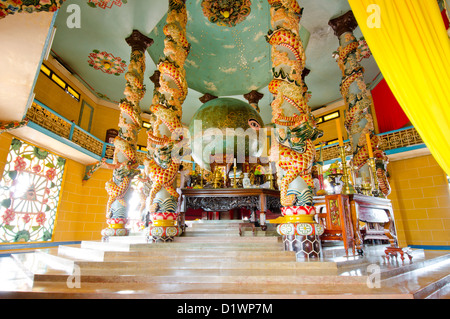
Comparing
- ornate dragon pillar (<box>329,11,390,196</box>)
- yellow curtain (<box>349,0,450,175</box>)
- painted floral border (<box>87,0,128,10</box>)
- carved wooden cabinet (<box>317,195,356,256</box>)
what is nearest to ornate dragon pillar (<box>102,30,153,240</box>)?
painted floral border (<box>87,0,128,10</box>)

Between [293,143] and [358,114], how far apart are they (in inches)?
124

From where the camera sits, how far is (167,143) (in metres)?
3.48

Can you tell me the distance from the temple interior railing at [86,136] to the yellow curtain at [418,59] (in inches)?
197

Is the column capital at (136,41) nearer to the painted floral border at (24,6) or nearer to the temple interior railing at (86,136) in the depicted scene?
the temple interior railing at (86,136)

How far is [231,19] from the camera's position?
7.18 m

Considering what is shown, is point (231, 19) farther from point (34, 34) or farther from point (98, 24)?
point (34, 34)

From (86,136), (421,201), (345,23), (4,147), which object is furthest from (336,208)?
(86,136)

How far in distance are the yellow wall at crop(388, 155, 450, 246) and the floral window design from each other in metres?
11.1

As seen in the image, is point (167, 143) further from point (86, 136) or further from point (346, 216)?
point (86, 136)

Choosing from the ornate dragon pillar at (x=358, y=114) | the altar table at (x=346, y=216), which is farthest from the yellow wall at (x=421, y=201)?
the altar table at (x=346, y=216)

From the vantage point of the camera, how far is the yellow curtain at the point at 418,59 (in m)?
1.75

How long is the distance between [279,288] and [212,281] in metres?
0.51

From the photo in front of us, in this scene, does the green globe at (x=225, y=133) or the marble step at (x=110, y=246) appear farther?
the green globe at (x=225, y=133)
